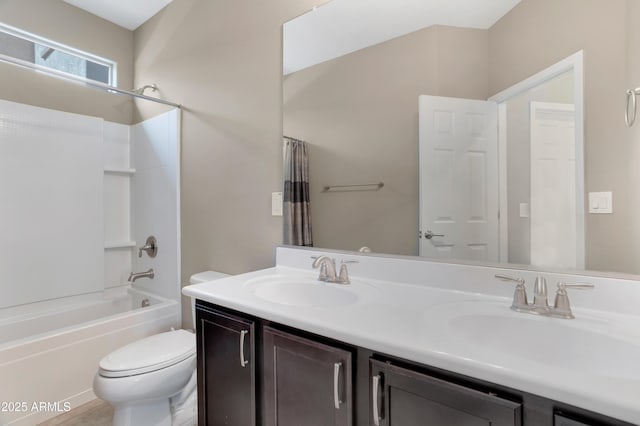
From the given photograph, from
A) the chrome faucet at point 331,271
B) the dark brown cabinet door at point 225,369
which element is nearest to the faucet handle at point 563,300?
the chrome faucet at point 331,271

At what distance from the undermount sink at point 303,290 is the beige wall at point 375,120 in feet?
0.80

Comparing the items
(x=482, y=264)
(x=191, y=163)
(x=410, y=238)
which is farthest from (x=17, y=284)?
(x=482, y=264)

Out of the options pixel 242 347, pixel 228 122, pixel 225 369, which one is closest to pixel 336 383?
pixel 242 347

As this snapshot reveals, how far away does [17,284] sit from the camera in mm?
2127

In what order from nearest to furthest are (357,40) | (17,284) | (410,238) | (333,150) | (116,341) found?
(410,238) < (357,40) < (333,150) < (116,341) < (17,284)

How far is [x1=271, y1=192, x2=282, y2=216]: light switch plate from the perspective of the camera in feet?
5.51

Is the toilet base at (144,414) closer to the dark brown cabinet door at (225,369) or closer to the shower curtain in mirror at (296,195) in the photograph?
the dark brown cabinet door at (225,369)

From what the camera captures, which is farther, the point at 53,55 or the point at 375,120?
the point at 53,55

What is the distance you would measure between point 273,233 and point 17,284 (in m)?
1.94

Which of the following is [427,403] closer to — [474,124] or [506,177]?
[506,177]

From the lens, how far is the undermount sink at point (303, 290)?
1.22 meters

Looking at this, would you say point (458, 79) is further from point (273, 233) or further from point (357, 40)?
point (273, 233)

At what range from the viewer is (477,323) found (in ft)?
2.97

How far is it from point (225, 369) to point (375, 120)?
1207 millimetres
